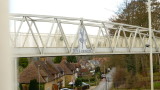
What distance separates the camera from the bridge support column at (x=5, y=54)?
28.7 inches

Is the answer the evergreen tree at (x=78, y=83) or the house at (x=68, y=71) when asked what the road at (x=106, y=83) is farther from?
the house at (x=68, y=71)

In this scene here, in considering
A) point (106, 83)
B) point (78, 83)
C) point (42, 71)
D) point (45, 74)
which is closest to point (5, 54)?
point (45, 74)

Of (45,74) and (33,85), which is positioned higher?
(45,74)

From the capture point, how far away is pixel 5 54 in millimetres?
738

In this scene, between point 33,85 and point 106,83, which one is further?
point 106,83

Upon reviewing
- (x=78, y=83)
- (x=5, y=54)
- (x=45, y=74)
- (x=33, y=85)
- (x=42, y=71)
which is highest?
(x=5, y=54)

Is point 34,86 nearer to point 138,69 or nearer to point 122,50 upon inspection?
point 122,50

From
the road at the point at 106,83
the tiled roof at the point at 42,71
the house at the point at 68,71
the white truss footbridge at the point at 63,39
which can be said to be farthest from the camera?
the road at the point at 106,83

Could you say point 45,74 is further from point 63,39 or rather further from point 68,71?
point 63,39

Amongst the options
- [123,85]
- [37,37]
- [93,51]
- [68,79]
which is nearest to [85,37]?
[93,51]

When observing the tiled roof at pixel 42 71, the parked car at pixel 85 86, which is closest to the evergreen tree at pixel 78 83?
the parked car at pixel 85 86

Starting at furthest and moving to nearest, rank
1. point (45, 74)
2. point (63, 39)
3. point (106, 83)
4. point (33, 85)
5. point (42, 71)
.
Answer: point (106, 83), point (42, 71), point (45, 74), point (33, 85), point (63, 39)

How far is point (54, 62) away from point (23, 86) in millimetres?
4896

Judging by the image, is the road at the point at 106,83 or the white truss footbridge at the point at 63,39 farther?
the road at the point at 106,83
